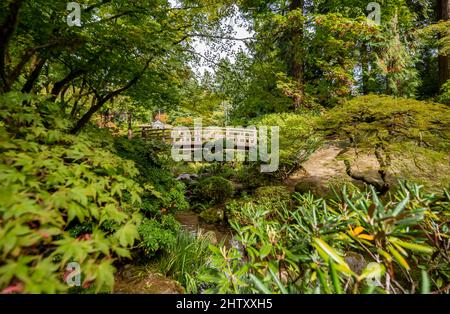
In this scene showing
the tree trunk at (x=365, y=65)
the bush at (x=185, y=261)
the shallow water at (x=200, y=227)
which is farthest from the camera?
the tree trunk at (x=365, y=65)

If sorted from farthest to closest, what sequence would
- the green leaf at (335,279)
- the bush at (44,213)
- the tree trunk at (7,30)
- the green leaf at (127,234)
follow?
the tree trunk at (7,30)
the green leaf at (127,234)
the green leaf at (335,279)
the bush at (44,213)

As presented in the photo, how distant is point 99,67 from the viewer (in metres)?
2.72

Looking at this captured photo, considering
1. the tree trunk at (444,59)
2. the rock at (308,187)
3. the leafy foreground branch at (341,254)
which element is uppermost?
the tree trunk at (444,59)

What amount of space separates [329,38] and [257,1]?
2.96 meters

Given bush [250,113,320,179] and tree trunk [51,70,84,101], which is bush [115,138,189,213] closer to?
tree trunk [51,70,84,101]

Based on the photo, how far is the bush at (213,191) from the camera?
659cm

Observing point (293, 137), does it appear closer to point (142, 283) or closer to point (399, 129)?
point (399, 129)

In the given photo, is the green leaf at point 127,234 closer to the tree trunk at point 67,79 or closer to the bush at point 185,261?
the bush at point 185,261

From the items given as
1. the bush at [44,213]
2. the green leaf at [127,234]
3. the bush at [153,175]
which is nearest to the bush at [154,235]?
the bush at [153,175]

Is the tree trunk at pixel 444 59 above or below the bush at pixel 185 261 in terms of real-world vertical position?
above

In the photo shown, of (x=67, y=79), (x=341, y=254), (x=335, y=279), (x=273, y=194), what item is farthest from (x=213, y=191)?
(x=335, y=279)

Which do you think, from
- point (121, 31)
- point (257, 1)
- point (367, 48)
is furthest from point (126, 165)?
point (367, 48)

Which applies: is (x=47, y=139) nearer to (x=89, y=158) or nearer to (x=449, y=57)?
(x=89, y=158)

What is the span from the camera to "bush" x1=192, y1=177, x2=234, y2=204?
259 inches
